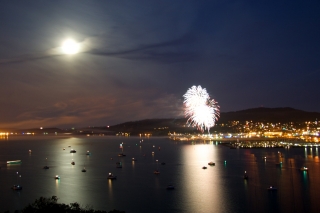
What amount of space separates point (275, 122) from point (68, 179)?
103 meters

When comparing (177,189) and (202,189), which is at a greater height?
(177,189)

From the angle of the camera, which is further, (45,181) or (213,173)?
(213,173)

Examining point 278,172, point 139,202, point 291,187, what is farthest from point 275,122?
point 139,202

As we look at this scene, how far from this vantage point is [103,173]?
3328cm

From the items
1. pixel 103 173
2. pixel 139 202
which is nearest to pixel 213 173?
pixel 103 173

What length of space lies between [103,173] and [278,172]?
56.1 feet

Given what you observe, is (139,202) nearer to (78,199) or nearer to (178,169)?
(78,199)

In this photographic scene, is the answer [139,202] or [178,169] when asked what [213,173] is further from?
[139,202]

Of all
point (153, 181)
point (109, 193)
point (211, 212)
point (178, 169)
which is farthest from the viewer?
point (178, 169)

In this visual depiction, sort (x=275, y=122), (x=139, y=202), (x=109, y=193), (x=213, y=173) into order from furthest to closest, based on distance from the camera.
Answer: (x=275, y=122), (x=213, y=173), (x=109, y=193), (x=139, y=202)

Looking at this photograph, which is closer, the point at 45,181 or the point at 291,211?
the point at 291,211

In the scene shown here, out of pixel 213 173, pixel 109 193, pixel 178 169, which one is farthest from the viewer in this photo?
pixel 178 169

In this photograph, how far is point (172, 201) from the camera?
2123 centimetres

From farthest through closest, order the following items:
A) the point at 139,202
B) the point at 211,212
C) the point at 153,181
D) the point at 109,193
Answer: the point at 153,181 → the point at 109,193 → the point at 139,202 → the point at 211,212
